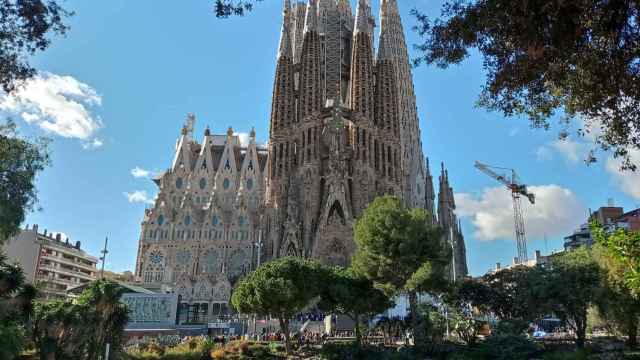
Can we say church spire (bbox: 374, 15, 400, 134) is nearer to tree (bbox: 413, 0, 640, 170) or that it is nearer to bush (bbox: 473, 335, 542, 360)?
bush (bbox: 473, 335, 542, 360)

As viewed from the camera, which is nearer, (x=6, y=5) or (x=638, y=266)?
(x=6, y=5)

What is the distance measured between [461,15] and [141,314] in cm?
3649

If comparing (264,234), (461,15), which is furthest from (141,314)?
(461,15)

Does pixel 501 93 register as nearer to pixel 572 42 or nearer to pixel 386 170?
pixel 572 42

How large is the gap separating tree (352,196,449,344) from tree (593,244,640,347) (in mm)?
8433

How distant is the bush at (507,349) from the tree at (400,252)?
6.12 metres

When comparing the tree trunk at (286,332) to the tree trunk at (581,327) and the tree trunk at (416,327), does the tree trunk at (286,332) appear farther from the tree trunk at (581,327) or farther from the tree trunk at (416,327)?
the tree trunk at (581,327)

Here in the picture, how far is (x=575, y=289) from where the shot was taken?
1053 inches

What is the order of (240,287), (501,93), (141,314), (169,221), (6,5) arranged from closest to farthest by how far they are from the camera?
(6,5)
(501,93)
(240,287)
(141,314)
(169,221)

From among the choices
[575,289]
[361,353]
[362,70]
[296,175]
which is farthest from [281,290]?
[362,70]

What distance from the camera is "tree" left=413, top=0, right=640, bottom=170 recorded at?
9.81 metres

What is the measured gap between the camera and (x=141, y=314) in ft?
130

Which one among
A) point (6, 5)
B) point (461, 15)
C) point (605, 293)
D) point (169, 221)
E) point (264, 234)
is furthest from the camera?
point (169, 221)

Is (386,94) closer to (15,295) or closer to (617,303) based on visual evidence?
(617,303)
